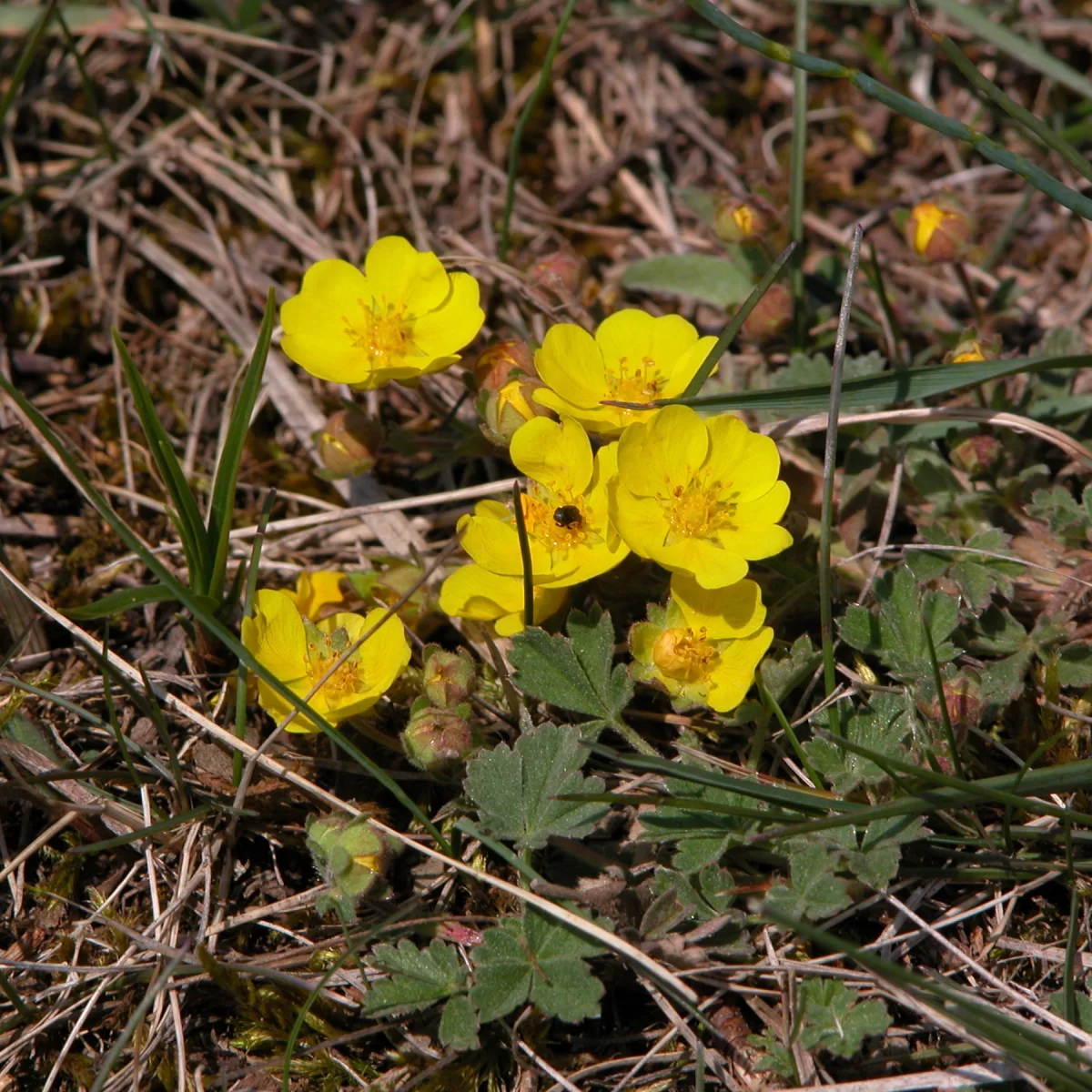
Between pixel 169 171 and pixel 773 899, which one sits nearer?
pixel 773 899

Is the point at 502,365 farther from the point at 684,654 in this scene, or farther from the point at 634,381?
the point at 684,654

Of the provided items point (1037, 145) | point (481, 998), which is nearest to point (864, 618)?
point (481, 998)

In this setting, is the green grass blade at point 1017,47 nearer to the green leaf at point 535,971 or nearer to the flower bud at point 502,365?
the flower bud at point 502,365

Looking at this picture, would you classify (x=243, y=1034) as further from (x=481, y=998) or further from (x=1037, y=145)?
(x=1037, y=145)

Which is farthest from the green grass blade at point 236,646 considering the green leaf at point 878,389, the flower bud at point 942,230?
the flower bud at point 942,230

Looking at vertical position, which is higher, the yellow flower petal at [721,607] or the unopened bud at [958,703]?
the yellow flower petal at [721,607]

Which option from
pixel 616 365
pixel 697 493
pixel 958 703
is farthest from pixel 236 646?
pixel 958 703

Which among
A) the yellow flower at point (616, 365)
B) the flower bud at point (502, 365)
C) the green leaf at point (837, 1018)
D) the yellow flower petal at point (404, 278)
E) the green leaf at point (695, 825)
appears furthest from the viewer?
the yellow flower petal at point (404, 278)

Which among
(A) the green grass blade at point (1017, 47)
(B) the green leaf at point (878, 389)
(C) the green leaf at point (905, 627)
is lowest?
(C) the green leaf at point (905, 627)
